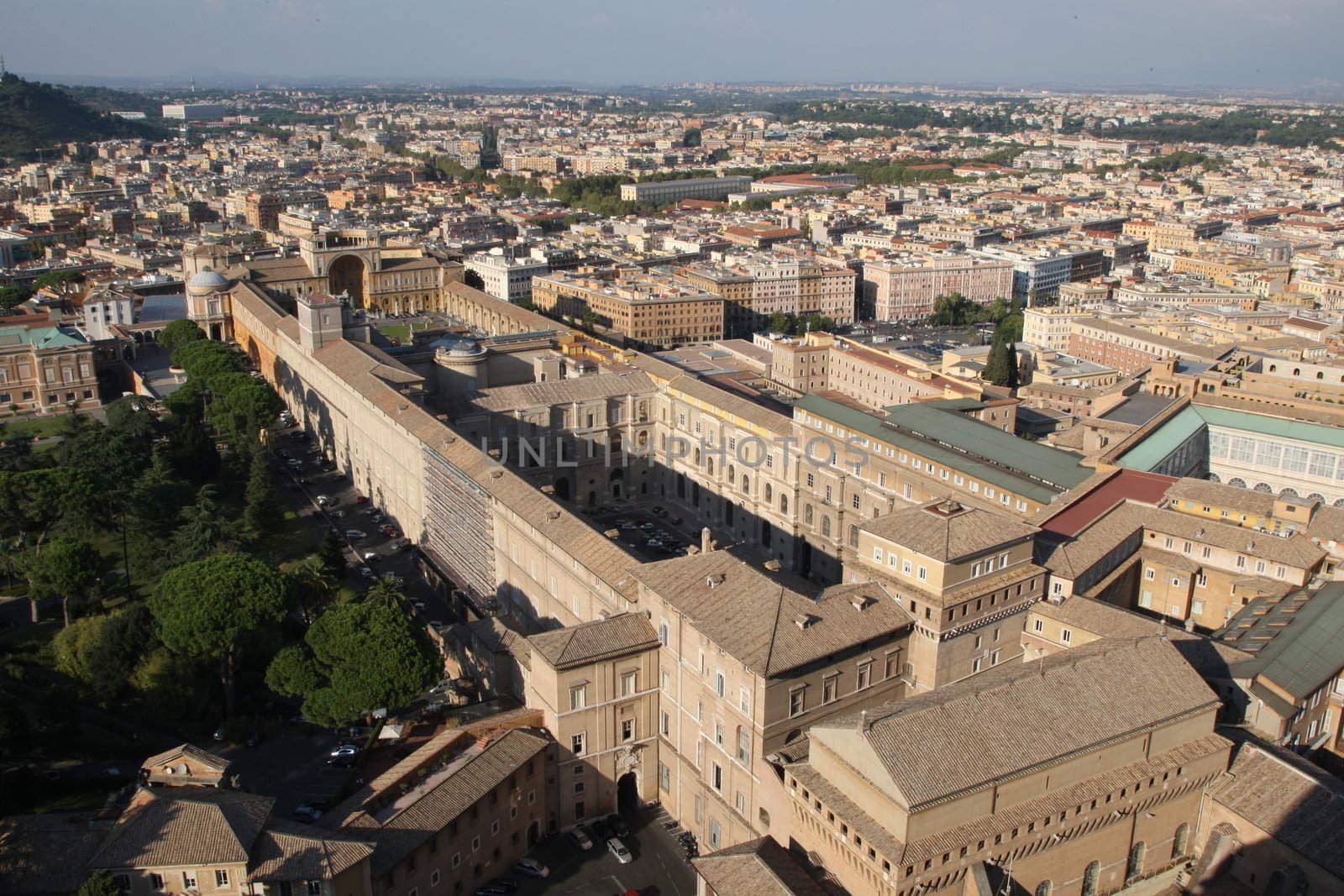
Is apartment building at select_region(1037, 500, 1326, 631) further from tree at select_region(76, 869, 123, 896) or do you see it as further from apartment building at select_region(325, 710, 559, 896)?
tree at select_region(76, 869, 123, 896)

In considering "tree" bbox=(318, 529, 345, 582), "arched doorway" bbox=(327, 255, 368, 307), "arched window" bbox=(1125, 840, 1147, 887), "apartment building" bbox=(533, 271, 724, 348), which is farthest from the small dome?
"arched window" bbox=(1125, 840, 1147, 887)

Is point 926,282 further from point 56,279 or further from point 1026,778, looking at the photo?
point 1026,778

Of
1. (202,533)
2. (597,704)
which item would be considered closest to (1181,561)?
(597,704)

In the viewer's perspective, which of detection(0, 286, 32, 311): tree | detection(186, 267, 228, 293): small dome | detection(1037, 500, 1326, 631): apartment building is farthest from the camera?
detection(0, 286, 32, 311): tree

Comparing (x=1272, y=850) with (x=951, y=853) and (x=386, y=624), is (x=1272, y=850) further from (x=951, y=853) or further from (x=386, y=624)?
(x=386, y=624)

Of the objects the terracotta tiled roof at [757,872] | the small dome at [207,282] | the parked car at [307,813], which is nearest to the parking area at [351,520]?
the parked car at [307,813]

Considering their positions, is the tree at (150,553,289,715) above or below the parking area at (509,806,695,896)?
above
